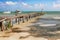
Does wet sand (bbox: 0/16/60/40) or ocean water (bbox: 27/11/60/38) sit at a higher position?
wet sand (bbox: 0/16/60/40)

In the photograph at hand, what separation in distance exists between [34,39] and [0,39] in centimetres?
280

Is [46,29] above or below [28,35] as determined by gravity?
below

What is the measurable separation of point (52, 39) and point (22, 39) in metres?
2.46

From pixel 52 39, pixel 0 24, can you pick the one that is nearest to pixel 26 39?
pixel 52 39

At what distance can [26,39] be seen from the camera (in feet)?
42.8

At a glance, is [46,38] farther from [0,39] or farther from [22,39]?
[0,39]

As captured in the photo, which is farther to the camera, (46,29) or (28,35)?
(46,29)

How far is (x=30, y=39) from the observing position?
13086 mm

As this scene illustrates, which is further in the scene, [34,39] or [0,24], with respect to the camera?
[0,24]

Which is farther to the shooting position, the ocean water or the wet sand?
the ocean water

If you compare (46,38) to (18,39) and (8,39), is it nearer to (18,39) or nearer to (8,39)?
(18,39)

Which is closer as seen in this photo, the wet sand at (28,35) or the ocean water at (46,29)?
the wet sand at (28,35)

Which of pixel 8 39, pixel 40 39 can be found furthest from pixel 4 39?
pixel 40 39

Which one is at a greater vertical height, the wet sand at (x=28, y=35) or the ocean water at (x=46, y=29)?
the wet sand at (x=28, y=35)
